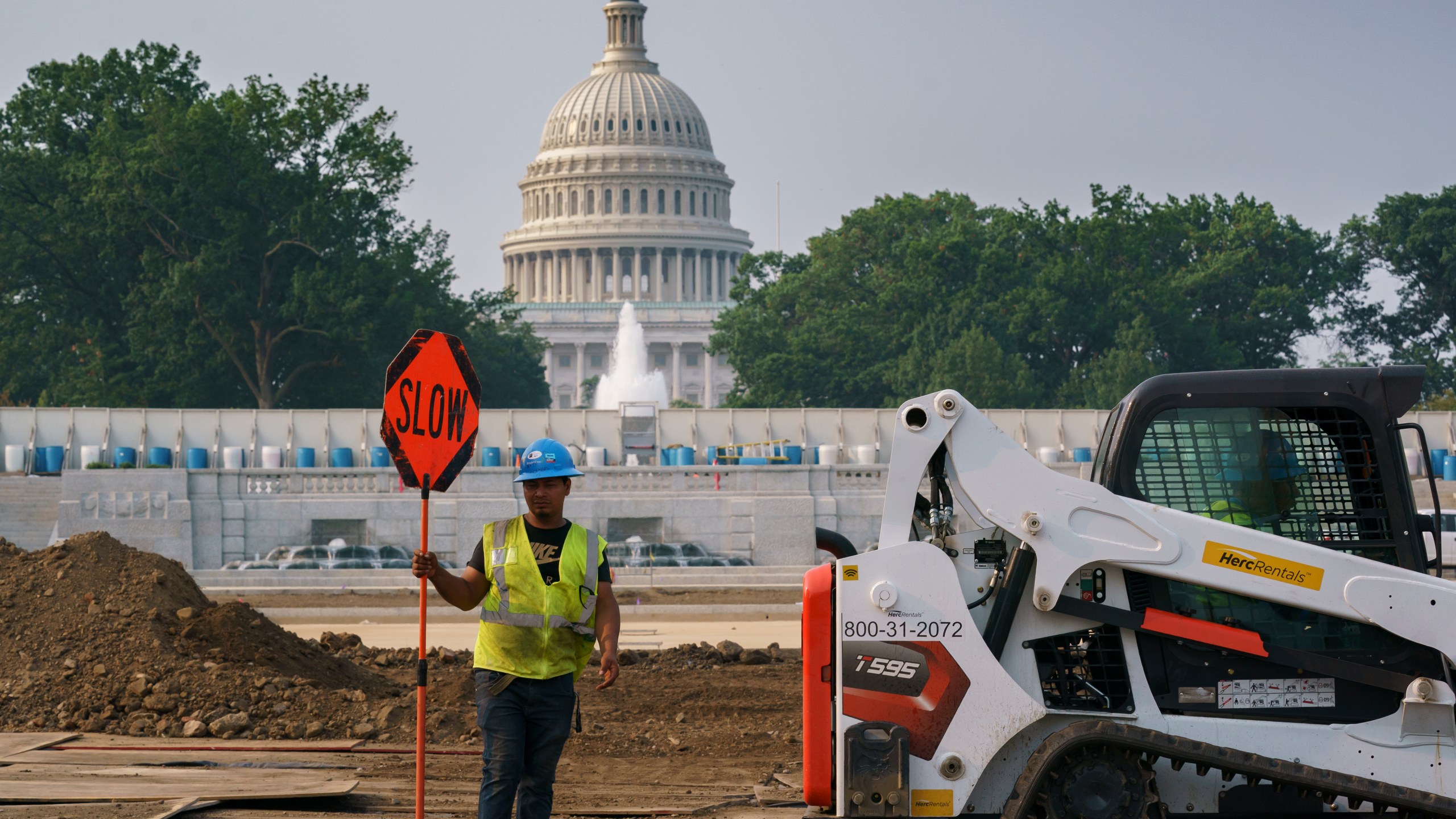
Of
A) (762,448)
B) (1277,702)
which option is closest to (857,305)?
(762,448)

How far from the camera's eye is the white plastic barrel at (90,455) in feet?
139

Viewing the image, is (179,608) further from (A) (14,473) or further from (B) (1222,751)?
(A) (14,473)

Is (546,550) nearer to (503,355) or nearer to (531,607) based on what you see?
(531,607)

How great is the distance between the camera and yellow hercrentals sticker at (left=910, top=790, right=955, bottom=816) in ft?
Result: 21.1

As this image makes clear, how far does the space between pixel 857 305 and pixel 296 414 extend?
42.9 meters

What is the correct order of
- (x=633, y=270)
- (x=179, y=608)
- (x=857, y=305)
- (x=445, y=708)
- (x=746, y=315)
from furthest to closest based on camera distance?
(x=633, y=270) < (x=746, y=315) < (x=857, y=305) < (x=179, y=608) < (x=445, y=708)

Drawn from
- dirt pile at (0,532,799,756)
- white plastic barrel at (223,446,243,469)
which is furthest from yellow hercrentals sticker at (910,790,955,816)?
white plastic barrel at (223,446,243,469)

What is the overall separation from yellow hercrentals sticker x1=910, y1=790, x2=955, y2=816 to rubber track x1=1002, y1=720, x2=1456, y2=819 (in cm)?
24

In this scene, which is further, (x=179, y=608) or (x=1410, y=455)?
(x=1410, y=455)

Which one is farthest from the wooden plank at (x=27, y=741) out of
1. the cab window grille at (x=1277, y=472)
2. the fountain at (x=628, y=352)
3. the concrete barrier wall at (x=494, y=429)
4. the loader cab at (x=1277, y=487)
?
the fountain at (x=628, y=352)

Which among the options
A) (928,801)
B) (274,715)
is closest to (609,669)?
(928,801)

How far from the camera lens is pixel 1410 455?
40.9 meters

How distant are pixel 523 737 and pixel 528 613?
514 millimetres

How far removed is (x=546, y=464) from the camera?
683cm
